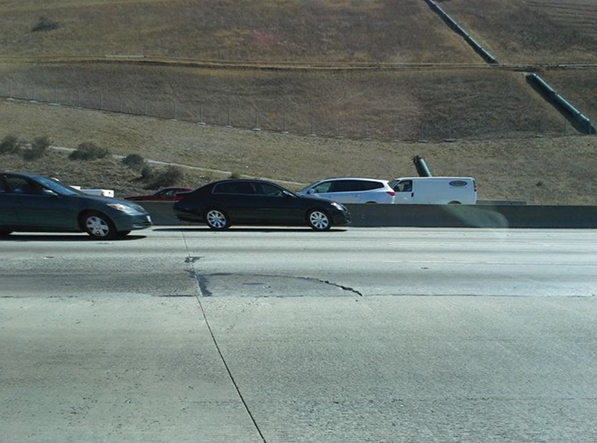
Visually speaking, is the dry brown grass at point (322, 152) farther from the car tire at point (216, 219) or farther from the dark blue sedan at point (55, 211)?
the dark blue sedan at point (55, 211)

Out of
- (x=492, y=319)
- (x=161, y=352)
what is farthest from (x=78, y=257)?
(x=492, y=319)

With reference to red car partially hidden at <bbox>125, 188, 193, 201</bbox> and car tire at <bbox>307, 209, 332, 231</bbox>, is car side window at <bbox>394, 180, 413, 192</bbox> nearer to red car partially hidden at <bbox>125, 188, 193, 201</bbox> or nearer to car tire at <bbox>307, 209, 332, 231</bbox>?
red car partially hidden at <bbox>125, 188, 193, 201</bbox>

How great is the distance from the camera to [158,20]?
9131 centimetres

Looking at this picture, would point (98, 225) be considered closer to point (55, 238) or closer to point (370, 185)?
point (55, 238)

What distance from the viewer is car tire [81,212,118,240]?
16078mm

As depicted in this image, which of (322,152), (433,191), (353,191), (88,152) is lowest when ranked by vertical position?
(322,152)

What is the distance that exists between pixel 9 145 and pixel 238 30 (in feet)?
167

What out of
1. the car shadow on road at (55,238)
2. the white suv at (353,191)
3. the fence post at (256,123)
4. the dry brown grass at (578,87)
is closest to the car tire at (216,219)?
the car shadow on road at (55,238)

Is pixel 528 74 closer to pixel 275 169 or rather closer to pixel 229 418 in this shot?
pixel 275 169

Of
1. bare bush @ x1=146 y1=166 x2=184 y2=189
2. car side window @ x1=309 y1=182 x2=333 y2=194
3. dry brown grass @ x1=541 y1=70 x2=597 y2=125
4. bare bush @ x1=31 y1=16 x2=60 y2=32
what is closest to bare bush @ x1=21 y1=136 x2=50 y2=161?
bare bush @ x1=146 y1=166 x2=184 y2=189

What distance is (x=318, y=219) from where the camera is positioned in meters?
20.2

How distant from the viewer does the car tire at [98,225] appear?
16.1 meters

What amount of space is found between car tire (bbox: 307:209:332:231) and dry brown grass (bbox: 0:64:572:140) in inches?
1606

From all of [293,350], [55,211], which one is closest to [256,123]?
[55,211]
